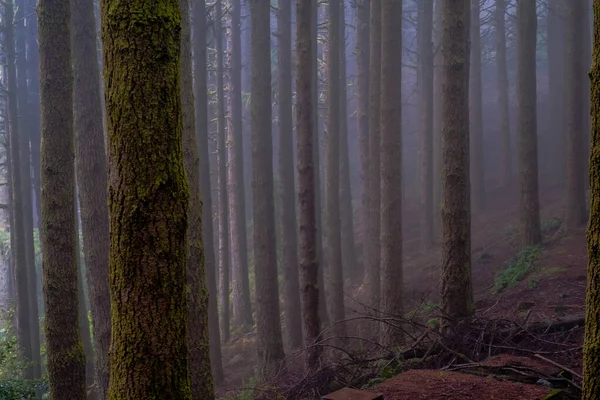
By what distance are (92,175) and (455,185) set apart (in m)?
6.71

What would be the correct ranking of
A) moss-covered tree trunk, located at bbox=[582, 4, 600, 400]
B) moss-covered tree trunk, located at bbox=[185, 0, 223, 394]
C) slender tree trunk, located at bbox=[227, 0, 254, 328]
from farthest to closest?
slender tree trunk, located at bbox=[227, 0, 254, 328] < moss-covered tree trunk, located at bbox=[185, 0, 223, 394] < moss-covered tree trunk, located at bbox=[582, 4, 600, 400]

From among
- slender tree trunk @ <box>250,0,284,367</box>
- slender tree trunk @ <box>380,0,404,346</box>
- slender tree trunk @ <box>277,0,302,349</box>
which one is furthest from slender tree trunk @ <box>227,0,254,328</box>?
slender tree trunk @ <box>380,0,404,346</box>

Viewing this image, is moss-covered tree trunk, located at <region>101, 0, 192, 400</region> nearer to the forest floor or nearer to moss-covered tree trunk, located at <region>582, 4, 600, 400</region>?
moss-covered tree trunk, located at <region>582, 4, 600, 400</region>

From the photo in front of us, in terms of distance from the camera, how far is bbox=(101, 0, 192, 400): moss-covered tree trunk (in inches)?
159

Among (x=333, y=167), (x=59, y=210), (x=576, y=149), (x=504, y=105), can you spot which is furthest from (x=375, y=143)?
(x=504, y=105)

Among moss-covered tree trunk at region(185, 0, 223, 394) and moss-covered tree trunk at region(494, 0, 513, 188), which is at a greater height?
moss-covered tree trunk at region(494, 0, 513, 188)

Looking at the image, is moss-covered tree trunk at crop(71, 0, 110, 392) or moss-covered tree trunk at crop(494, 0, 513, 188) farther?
moss-covered tree trunk at crop(494, 0, 513, 188)

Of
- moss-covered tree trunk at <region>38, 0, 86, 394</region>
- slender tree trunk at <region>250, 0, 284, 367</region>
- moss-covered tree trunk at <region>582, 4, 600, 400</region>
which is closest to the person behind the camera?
moss-covered tree trunk at <region>582, 4, 600, 400</region>

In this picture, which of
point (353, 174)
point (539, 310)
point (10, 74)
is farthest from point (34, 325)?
point (353, 174)

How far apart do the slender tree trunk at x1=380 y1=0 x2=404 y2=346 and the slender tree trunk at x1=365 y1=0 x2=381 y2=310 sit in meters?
2.53

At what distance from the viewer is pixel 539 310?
10797mm

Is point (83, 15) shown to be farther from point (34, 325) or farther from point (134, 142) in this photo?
point (34, 325)

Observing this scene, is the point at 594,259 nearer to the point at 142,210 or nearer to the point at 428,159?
the point at 142,210

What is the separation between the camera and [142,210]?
4.05 meters
